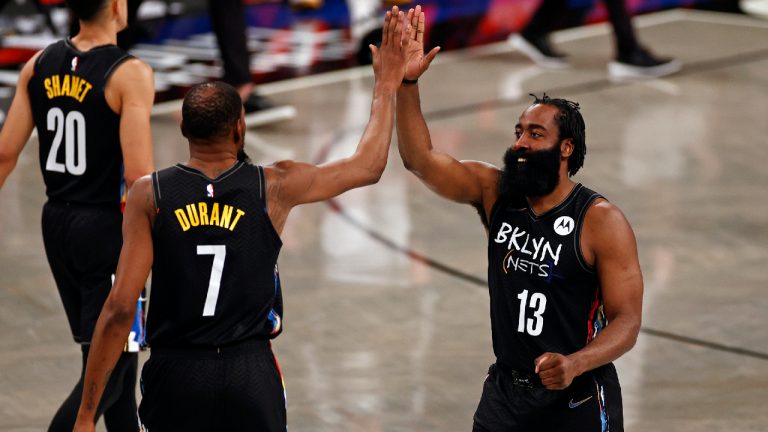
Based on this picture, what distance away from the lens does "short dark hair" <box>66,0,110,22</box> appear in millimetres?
4602

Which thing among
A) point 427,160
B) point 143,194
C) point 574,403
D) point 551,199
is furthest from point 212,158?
point 574,403

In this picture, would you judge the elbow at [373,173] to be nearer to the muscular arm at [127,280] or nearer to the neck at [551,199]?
the neck at [551,199]

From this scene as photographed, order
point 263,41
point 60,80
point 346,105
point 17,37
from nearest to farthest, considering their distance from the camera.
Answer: point 60,80, point 346,105, point 17,37, point 263,41

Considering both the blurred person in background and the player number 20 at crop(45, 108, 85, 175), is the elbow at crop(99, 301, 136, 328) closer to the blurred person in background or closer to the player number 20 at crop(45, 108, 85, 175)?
the player number 20 at crop(45, 108, 85, 175)

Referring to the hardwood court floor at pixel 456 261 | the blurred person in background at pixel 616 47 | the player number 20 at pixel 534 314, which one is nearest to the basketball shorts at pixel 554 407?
the player number 20 at pixel 534 314

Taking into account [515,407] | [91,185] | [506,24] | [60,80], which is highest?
[60,80]

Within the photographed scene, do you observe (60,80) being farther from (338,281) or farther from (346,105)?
(346,105)

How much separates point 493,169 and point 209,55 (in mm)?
8444

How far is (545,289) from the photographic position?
390cm

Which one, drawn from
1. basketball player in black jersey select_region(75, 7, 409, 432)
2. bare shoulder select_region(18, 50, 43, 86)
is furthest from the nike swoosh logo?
bare shoulder select_region(18, 50, 43, 86)

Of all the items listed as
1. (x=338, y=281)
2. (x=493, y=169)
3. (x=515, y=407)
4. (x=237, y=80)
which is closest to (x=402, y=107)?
(x=493, y=169)

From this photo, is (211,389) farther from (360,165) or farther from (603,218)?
(603,218)

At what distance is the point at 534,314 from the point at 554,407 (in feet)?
0.90

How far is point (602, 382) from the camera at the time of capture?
13.0 ft
